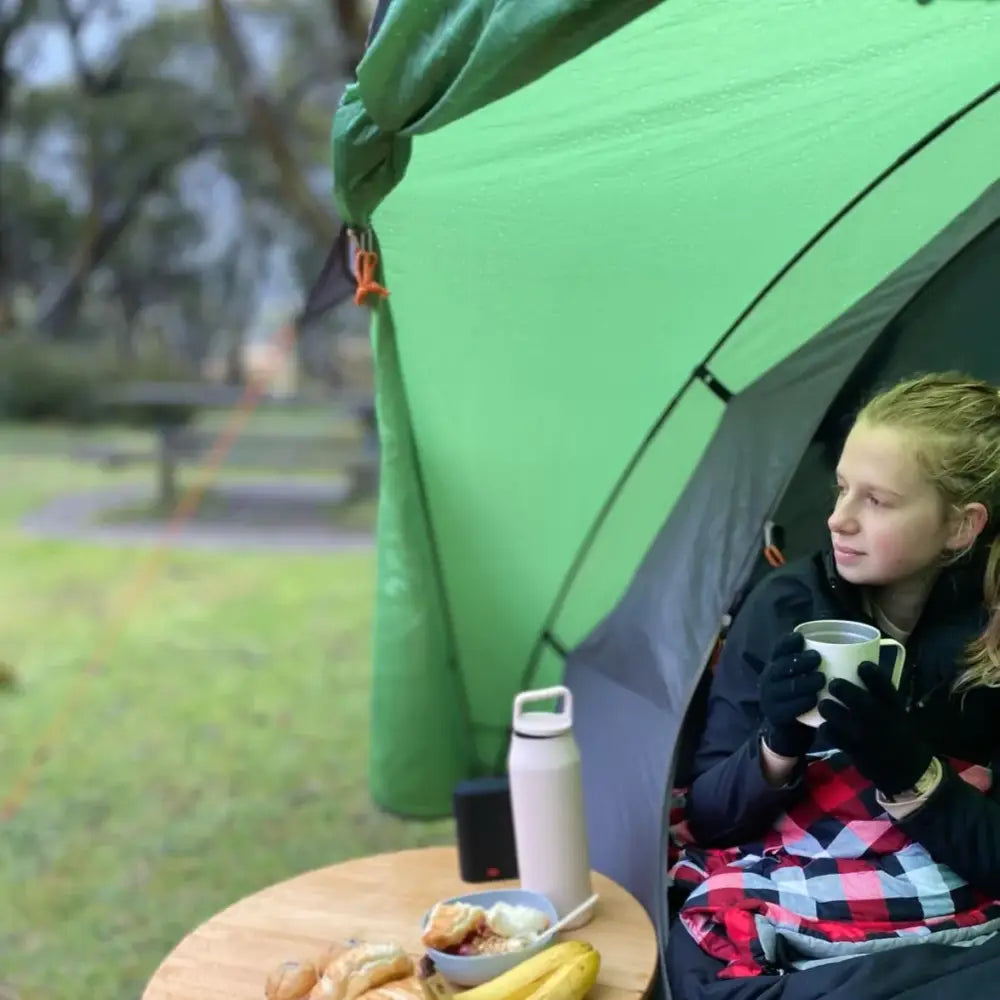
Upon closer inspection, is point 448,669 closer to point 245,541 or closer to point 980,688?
point 980,688

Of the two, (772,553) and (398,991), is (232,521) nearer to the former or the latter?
(772,553)

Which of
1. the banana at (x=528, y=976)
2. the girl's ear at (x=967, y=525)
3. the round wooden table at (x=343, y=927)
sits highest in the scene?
the girl's ear at (x=967, y=525)

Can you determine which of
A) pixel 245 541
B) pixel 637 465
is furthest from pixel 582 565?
pixel 245 541

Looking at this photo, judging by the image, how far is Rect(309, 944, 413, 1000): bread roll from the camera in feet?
3.28

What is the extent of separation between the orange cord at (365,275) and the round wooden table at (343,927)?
71cm

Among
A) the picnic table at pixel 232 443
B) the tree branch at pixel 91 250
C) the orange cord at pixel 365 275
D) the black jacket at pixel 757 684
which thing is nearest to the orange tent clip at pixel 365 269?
the orange cord at pixel 365 275

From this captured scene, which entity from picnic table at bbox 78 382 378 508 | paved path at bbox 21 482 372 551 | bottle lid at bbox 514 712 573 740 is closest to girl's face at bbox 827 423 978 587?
bottle lid at bbox 514 712 573 740

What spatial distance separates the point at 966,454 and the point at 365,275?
2.48ft

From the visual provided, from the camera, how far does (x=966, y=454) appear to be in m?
1.20

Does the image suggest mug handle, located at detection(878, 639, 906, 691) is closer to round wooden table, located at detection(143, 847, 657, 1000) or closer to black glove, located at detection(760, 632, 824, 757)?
black glove, located at detection(760, 632, 824, 757)

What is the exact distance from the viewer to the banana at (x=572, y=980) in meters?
1.00

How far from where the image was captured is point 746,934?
111 centimetres

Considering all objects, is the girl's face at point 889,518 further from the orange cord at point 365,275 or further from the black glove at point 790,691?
the orange cord at point 365,275

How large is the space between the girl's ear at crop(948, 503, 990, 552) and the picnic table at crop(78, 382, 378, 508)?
4581 millimetres
